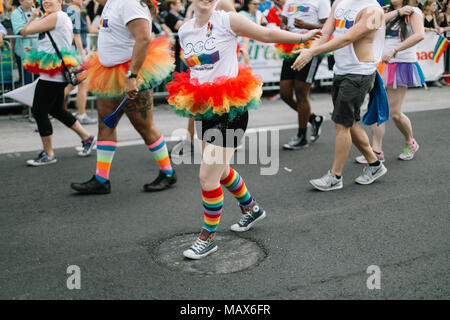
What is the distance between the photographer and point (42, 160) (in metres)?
6.64

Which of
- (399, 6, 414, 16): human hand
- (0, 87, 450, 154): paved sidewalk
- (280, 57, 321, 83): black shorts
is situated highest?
(399, 6, 414, 16): human hand

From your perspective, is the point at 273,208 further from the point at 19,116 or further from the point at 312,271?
the point at 19,116

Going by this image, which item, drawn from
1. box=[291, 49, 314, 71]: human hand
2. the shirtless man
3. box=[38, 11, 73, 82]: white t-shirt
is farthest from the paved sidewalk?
box=[291, 49, 314, 71]: human hand

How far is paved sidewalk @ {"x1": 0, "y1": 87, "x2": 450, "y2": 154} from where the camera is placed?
787 cm

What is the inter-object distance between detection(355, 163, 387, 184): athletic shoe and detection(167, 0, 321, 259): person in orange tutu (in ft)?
7.02

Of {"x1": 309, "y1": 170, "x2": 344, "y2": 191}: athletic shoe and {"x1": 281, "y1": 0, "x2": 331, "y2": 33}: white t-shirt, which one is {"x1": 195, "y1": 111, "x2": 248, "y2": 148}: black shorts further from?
{"x1": 281, "y1": 0, "x2": 331, "y2": 33}: white t-shirt

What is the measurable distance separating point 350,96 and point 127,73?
213 cm

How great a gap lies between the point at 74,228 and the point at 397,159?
13.1 ft

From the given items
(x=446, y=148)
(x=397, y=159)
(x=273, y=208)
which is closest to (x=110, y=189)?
(x=273, y=208)

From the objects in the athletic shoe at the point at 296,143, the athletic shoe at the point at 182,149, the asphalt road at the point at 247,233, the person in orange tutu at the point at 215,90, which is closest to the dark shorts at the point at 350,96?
the asphalt road at the point at 247,233

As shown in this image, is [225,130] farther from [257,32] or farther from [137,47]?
[137,47]

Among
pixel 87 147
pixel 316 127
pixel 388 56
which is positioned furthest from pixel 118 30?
pixel 316 127

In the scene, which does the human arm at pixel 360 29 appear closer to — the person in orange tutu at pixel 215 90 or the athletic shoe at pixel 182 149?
the person in orange tutu at pixel 215 90
